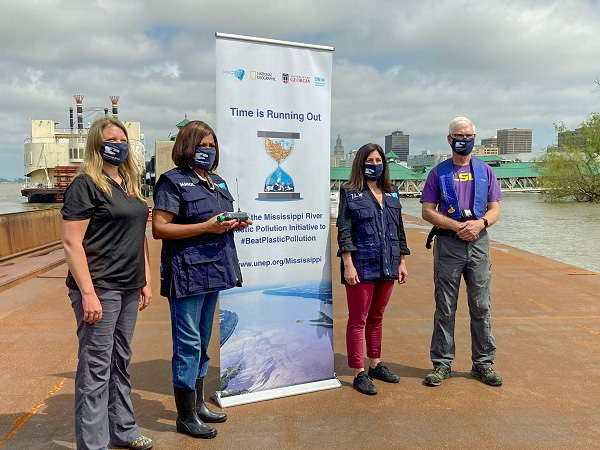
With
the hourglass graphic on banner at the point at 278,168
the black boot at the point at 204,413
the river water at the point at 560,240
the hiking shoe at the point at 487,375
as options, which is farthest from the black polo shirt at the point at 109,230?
the river water at the point at 560,240

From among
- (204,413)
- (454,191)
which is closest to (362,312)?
(454,191)

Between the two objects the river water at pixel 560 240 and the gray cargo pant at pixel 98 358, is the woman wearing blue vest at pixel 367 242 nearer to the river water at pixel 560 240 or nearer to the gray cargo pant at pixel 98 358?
the gray cargo pant at pixel 98 358

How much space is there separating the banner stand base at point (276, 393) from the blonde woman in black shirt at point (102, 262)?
2.93 feet

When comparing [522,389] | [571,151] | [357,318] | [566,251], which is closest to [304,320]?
[357,318]

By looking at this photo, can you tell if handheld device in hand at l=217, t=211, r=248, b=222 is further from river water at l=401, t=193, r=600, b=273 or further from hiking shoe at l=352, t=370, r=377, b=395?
river water at l=401, t=193, r=600, b=273

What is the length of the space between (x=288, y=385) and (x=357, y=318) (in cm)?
73

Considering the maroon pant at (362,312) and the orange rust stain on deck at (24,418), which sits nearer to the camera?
the orange rust stain on deck at (24,418)

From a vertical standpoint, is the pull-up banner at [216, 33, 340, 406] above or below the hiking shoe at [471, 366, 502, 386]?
above

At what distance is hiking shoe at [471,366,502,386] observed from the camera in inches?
148

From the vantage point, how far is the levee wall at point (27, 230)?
928cm

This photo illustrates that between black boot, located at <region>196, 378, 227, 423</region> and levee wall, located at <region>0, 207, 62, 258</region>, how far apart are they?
7.57 m

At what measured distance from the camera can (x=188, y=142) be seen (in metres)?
2.92

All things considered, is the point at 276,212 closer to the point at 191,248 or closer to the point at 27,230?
the point at 191,248

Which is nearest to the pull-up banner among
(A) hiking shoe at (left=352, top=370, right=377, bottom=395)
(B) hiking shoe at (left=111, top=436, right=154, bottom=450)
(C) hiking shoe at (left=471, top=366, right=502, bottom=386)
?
(A) hiking shoe at (left=352, top=370, right=377, bottom=395)
